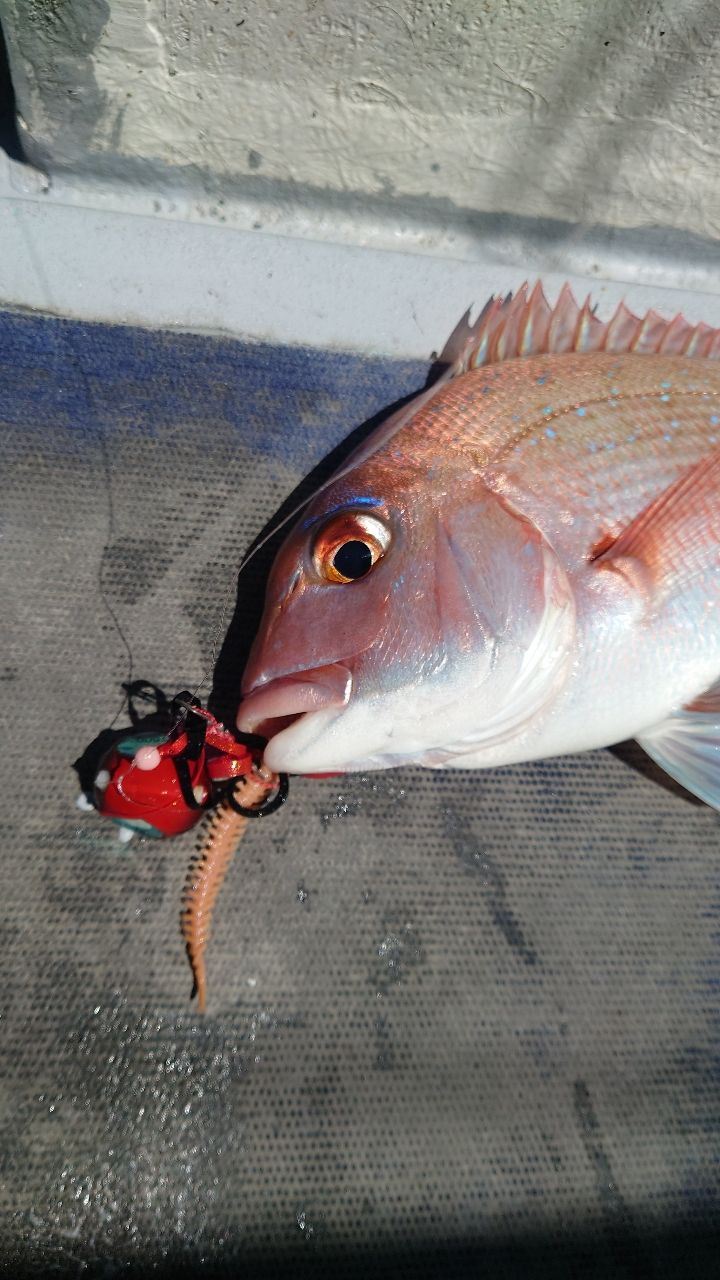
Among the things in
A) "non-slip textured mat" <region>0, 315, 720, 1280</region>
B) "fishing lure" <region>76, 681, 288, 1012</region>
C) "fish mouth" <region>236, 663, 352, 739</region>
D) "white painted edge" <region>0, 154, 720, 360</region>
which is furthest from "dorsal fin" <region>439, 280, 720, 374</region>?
"fishing lure" <region>76, 681, 288, 1012</region>

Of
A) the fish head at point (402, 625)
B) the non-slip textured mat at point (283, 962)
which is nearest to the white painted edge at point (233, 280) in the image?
the non-slip textured mat at point (283, 962)

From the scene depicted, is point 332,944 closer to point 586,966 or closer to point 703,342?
point 586,966

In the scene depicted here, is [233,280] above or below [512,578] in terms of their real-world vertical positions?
below

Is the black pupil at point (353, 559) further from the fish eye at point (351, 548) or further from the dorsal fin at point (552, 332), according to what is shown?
the dorsal fin at point (552, 332)

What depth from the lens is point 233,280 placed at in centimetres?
180

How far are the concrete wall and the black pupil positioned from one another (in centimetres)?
105

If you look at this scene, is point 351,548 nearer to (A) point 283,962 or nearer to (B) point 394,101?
(A) point 283,962

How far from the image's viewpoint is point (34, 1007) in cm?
136

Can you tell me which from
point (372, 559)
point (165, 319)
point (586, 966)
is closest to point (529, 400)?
point (372, 559)

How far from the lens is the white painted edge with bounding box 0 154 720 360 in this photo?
1735mm

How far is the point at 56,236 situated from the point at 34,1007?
1711mm

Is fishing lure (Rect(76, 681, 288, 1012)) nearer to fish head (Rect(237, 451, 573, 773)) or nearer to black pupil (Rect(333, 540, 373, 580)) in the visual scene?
fish head (Rect(237, 451, 573, 773))

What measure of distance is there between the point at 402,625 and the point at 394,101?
1201mm

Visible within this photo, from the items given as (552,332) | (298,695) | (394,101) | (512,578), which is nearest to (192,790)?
(298,695)
